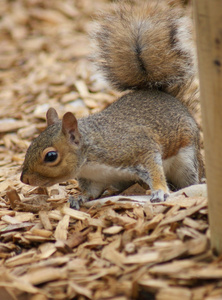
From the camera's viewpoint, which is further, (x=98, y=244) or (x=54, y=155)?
(x=54, y=155)

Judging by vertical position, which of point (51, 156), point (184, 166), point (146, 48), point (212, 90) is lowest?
point (184, 166)

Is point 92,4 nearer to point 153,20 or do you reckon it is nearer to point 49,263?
point 153,20

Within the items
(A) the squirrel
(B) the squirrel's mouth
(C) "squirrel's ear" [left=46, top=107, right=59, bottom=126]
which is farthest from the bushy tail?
(B) the squirrel's mouth

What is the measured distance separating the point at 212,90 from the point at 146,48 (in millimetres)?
1781

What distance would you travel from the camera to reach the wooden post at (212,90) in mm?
1801

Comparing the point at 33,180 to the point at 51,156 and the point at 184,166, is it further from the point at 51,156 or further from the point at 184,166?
the point at 184,166

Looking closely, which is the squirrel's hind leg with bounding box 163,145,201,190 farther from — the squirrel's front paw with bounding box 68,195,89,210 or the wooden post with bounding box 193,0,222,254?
the wooden post with bounding box 193,0,222,254

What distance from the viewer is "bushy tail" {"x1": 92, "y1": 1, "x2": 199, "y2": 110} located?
11.7ft

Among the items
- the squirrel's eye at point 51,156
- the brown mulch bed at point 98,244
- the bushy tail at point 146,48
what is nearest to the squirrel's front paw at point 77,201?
the brown mulch bed at point 98,244

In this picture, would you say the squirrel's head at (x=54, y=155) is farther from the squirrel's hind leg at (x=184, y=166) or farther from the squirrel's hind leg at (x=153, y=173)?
the squirrel's hind leg at (x=184, y=166)

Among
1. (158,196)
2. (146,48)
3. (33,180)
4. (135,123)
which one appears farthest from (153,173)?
(146,48)

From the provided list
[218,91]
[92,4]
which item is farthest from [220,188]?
[92,4]

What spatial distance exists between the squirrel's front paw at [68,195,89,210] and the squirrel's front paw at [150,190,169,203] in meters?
0.44

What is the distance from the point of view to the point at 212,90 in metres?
1.86
